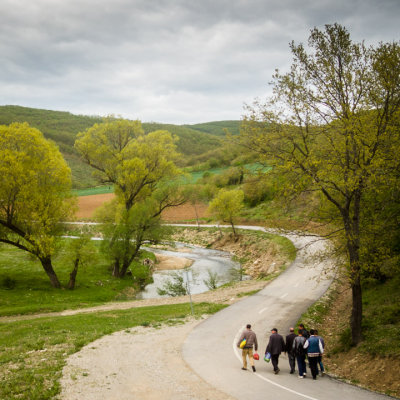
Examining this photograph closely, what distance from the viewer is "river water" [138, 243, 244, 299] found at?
108ft

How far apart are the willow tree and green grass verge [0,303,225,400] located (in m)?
11.0

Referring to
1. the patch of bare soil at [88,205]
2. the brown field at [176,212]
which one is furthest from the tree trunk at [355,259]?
the patch of bare soil at [88,205]

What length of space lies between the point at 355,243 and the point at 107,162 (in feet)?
87.6

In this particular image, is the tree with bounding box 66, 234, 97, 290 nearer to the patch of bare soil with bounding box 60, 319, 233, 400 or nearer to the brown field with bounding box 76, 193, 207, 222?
the patch of bare soil with bounding box 60, 319, 233, 400

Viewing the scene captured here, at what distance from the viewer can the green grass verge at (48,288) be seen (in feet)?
77.5

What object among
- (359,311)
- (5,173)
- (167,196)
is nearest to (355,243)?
(359,311)

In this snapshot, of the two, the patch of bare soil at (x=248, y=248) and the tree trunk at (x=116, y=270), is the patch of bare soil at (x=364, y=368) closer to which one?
the patch of bare soil at (x=248, y=248)

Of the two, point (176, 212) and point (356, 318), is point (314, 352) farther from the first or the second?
point (176, 212)

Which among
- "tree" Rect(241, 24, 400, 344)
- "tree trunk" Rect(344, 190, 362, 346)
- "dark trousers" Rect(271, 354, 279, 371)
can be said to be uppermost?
"tree" Rect(241, 24, 400, 344)

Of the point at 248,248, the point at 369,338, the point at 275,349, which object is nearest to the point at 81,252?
the point at 275,349

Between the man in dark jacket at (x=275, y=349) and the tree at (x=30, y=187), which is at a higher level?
the tree at (x=30, y=187)

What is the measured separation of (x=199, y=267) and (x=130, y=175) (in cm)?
1510

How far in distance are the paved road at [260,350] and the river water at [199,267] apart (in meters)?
11.2

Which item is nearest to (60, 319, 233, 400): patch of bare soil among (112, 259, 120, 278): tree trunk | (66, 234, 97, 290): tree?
(66, 234, 97, 290): tree
